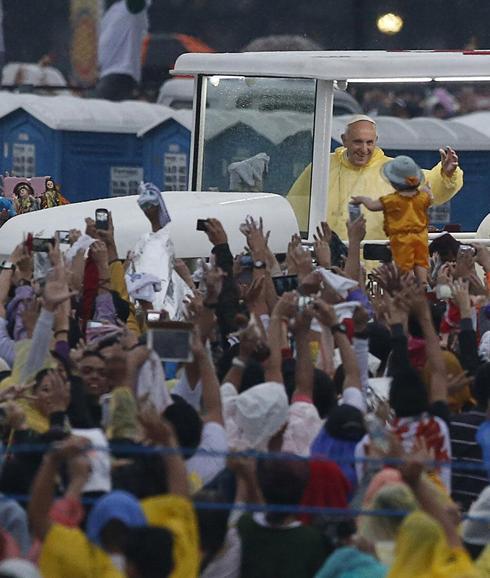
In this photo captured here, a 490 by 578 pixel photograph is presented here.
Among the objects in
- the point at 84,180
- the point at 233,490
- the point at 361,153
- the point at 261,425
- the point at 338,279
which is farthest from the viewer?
the point at 84,180

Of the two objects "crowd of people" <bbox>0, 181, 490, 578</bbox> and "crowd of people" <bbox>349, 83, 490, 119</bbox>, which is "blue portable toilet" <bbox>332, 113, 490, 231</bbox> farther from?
"crowd of people" <bbox>0, 181, 490, 578</bbox>

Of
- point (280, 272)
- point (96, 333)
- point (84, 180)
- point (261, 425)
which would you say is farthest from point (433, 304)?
point (84, 180)

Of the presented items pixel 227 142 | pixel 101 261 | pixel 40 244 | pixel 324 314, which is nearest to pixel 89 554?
pixel 324 314

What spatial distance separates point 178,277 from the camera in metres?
10.6

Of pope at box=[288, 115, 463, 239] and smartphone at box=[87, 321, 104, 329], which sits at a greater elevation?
pope at box=[288, 115, 463, 239]

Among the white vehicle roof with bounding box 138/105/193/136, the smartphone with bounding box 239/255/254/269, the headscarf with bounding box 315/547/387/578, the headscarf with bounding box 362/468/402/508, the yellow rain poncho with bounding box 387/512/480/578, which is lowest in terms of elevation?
the headscarf with bounding box 315/547/387/578

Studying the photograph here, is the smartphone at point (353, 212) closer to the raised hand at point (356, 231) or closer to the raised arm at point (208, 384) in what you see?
the raised hand at point (356, 231)

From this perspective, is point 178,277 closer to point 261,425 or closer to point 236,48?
point 261,425

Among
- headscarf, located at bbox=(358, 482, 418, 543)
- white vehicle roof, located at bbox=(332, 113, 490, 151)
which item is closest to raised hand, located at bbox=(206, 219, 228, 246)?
headscarf, located at bbox=(358, 482, 418, 543)

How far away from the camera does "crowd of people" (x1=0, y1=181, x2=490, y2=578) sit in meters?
6.04

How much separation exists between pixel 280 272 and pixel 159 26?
859 inches

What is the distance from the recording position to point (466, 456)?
7.62m

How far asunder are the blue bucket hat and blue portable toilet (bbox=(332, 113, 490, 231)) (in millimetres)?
8364

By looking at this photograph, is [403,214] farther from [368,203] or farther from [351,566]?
[351,566]
